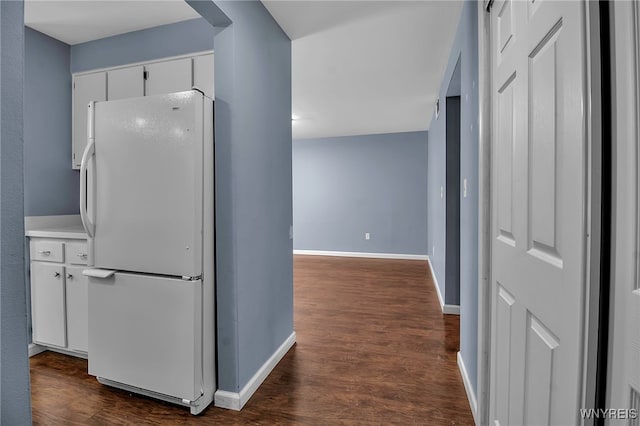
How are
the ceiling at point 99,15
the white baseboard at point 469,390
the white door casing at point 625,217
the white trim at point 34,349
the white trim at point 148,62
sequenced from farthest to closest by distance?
1. the white trim at point 34,349
2. the white trim at point 148,62
3. the ceiling at point 99,15
4. the white baseboard at point 469,390
5. the white door casing at point 625,217

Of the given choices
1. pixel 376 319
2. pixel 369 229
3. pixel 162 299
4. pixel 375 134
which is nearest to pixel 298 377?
pixel 162 299

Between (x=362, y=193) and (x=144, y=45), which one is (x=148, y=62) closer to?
(x=144, y=45)

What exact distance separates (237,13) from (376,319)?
272 cm

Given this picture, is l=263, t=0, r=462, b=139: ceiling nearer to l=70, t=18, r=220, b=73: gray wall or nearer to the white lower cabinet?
l=70, t=18, r=220, b=73: gray wall

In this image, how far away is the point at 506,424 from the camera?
124 centimetres

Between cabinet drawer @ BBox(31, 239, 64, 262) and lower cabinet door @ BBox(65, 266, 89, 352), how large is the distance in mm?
136

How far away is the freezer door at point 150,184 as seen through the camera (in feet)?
5.59

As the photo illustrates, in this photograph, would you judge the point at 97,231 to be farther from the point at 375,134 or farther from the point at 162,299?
the point at 375,134

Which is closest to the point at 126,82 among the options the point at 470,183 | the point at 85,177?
the point at 85,177

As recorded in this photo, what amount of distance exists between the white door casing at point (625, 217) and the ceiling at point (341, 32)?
185 centimetres

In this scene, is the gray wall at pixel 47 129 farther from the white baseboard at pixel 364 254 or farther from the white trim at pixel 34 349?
the white baseboard at pixel 364 254

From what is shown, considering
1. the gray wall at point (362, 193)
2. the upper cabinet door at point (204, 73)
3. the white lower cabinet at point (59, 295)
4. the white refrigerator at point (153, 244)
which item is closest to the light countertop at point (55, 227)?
the white lower cabinet at point (59, 295)

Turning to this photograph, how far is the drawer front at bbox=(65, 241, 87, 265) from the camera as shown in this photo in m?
2.30

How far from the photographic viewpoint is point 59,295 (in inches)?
93.2
